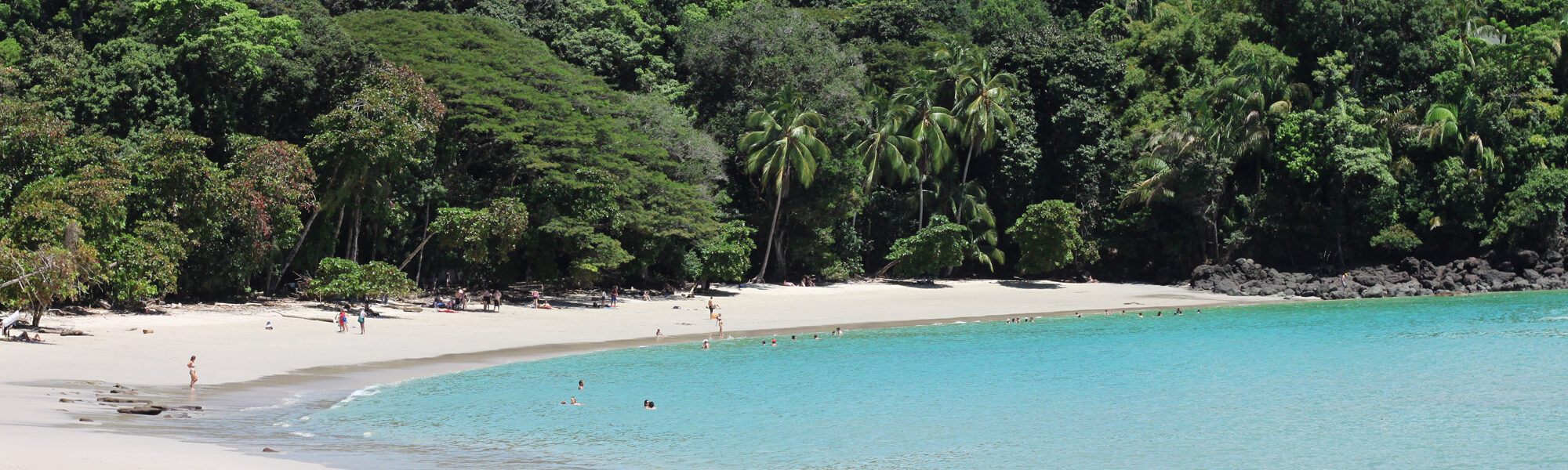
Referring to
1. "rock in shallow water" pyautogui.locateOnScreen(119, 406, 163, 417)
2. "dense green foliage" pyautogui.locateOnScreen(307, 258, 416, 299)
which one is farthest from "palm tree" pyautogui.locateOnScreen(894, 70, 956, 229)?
"rock in shallow water" pyautogui.locateOnScreen(119, 406, 163, 417)

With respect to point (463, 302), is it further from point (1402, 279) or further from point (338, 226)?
point (1402, 279)

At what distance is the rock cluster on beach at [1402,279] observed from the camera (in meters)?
49.0

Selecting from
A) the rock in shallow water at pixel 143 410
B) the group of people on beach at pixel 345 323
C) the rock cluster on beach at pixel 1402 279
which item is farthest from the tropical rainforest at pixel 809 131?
the rock in shallow water at pixel 143 410

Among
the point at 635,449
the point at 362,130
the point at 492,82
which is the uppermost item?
the point at 492,82

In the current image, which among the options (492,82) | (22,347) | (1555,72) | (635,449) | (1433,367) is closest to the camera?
(635,449)

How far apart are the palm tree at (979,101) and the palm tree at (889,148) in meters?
2.57

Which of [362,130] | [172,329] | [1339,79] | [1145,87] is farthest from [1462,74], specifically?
[172,329]

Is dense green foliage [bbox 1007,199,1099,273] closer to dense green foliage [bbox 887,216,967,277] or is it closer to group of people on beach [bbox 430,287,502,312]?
dense green foliage [bbox 887,216,967,277]

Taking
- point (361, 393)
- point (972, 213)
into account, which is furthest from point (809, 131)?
point (361, 393)

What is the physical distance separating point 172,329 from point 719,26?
27671 mm

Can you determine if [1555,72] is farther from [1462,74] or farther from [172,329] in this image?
[172,329]

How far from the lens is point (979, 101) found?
50.2 m

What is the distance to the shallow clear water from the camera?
665 inches

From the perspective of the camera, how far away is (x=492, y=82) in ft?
130
